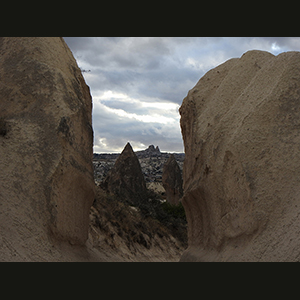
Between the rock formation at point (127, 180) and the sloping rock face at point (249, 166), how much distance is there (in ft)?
34.4

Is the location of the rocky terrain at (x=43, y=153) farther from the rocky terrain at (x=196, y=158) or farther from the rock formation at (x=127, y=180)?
the rock formation at (x=127, y=180)

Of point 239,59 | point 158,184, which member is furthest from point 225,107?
point 158,184

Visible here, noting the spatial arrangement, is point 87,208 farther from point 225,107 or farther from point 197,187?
point 225,107

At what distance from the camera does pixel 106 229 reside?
43.5 ft

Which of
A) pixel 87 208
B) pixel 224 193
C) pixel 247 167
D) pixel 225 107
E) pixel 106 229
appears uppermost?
pixel 225 107

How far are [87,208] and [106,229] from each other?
4.80 metres

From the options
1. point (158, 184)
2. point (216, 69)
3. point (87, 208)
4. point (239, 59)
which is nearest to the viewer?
point (87, 208)

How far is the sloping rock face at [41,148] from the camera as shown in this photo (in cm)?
666

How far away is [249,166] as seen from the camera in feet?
23.5

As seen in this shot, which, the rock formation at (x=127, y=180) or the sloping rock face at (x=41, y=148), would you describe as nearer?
the sloping rock face at (x=41, y=148)

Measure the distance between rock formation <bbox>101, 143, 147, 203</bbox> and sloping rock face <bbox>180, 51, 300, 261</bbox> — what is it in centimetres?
1049

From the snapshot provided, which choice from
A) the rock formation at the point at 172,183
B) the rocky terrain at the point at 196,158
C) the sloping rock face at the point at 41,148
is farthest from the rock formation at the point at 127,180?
the sloping rock face at the point at 41,148

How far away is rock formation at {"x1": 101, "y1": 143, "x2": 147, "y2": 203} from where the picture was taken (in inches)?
793

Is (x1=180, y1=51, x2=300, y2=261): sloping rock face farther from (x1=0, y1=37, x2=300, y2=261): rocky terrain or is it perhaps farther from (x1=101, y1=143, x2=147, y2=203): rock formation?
(x1=101, y1=143, x2=147, y2=203): rock formation
